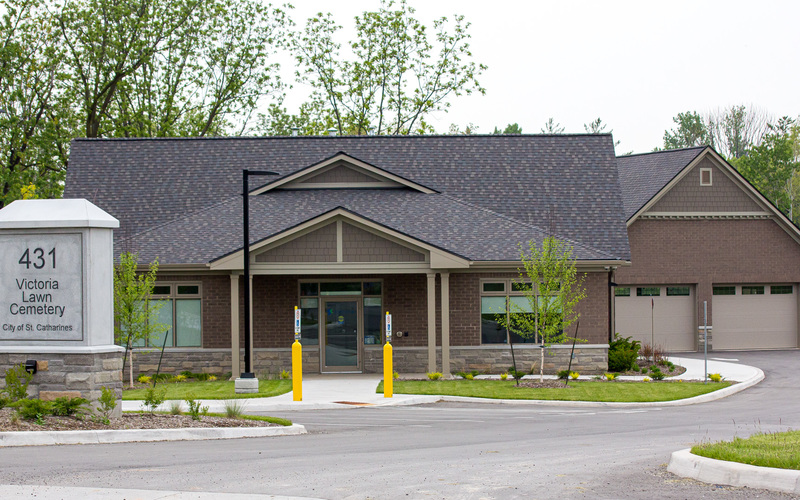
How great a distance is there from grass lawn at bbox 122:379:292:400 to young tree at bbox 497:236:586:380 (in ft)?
21.3

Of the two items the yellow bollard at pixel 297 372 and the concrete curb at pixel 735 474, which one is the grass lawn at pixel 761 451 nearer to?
the concrete curb at pixel 735 474

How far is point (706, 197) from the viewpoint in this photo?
37.7 metres

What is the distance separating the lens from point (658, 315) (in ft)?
121

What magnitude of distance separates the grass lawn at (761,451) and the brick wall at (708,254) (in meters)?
24.8

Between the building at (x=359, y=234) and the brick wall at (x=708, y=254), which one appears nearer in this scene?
the building at (x=359, y=234)

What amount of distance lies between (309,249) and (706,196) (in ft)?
60.1

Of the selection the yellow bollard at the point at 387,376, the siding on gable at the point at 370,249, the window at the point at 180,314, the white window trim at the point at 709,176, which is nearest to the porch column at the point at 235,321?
the window at the point at 180,314

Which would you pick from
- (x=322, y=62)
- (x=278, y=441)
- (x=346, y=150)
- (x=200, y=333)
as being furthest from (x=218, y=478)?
(x=322, y=62)

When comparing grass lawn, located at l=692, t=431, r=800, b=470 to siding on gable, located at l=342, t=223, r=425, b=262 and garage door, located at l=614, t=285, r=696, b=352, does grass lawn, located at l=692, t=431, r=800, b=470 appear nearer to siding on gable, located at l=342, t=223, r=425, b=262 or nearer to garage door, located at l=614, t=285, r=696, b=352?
siding on gable, located at l=342, t=223, r=425, b=262

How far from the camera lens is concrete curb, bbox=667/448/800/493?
31.3 ft

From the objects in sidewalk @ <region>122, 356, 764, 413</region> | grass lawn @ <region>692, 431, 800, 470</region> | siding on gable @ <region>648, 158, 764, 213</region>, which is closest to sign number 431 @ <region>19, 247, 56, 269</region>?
sidewalk @ <region>122, 356, 764, 413</region>

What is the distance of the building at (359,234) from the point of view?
26406 mm

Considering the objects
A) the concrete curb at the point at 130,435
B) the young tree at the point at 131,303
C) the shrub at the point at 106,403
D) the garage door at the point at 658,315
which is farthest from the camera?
the garage door at the point at 658,315

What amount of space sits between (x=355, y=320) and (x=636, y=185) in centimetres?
1570
